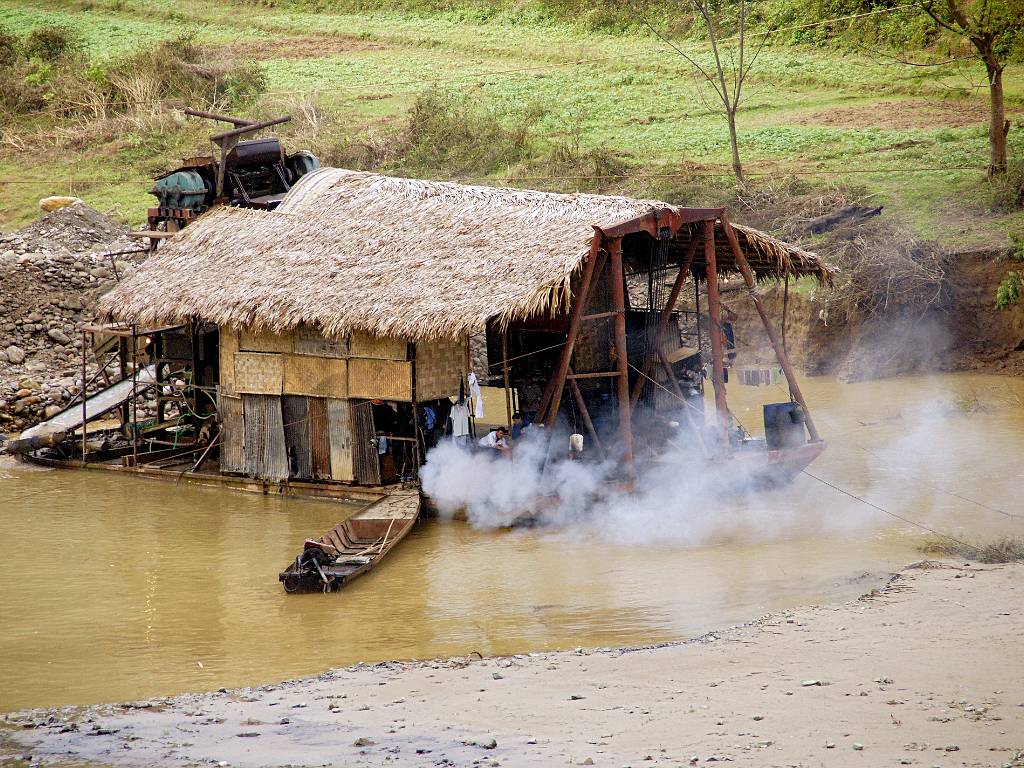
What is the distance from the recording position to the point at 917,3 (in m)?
29.1

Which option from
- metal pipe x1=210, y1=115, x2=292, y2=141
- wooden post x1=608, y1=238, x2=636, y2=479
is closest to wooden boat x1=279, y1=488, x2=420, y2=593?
wooden post x1=608, y1=238, x2=636, y2=479

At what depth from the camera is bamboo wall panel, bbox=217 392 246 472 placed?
1672 cm

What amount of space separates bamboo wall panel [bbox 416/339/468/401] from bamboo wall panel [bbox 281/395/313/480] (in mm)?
1832

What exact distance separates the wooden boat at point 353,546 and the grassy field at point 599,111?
1218 centimetres

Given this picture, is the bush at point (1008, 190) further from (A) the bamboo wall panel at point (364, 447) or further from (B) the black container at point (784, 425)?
(A) the bamboo wall panel at point (364, 447)

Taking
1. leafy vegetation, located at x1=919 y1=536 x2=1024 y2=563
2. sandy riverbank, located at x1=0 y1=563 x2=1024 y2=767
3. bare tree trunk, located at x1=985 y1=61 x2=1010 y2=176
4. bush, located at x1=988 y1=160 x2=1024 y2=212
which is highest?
bare tree trunk, located at x1=985 y1=61 x2=1010 y2=176

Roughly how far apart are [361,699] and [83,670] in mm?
3034

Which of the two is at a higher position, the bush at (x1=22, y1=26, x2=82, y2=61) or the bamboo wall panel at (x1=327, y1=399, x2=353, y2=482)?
the bush at (x1=22, y1=26, x2=82, y2=61)

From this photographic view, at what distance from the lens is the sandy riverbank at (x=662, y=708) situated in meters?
7.21

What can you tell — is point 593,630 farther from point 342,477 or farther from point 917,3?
point 917,3

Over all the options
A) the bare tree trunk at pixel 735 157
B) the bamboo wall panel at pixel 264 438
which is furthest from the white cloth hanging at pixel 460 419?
the bare tree trunk at pixel 735 157

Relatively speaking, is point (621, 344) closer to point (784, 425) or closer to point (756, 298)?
point (756, 298)

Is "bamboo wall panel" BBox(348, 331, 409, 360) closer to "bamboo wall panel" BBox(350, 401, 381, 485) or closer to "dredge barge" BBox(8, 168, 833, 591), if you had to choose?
"dredge barge" BBox(8, 168, 833, 591)

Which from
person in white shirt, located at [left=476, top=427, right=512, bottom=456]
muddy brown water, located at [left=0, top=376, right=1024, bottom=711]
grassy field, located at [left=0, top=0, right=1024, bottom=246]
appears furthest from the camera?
grassy field, located at [left=0, top=0, right=1024, bottom=246]
